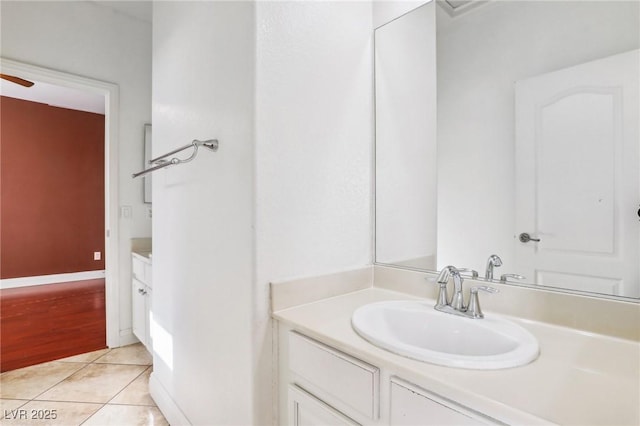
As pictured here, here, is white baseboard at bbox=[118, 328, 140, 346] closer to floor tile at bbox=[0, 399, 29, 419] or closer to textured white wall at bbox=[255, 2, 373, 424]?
floor tile at bbox=[0, 399, 29, 419]

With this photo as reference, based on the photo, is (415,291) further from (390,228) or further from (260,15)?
(260,15)

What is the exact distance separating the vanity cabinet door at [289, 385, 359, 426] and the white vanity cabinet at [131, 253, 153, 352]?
157 cm

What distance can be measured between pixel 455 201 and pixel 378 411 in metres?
0.80

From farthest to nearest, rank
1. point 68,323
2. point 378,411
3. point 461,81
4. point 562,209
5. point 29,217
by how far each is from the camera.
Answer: point 29,217, point 68,323, point 461,81, point 562,209, point 378,411

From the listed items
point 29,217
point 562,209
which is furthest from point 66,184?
point 562,209

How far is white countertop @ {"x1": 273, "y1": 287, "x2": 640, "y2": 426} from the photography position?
0.54 meters

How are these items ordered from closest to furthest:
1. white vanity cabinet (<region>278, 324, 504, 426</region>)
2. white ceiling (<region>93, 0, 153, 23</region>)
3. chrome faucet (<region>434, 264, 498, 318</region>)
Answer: white vanity cabinet (<region>278, 324, 504, 426</region>) → chrome faucet (<region>434, 264, 498, 318</region>) → white ceiling (<region>93, 0, 153, 23</region>)

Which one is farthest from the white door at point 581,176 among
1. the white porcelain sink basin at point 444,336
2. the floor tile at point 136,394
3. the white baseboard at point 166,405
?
the floor tile at point 136,394

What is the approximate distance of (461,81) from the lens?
1.23 meters

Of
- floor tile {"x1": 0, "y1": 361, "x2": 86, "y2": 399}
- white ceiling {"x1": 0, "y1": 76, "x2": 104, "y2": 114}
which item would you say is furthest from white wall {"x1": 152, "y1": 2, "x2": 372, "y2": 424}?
white ceiling {"x1": 0, "y1": 76, "x2": 104, "y2": 114}

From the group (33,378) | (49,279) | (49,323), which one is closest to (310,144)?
(33,378)

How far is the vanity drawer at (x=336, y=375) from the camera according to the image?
77cm

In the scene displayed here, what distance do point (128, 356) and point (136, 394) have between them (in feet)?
1.99

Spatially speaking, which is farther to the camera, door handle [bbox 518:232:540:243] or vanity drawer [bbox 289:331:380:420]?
door handle [bbox 518:232:540:243]
